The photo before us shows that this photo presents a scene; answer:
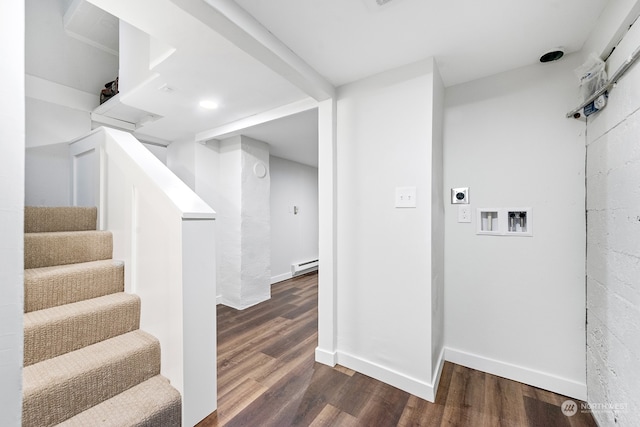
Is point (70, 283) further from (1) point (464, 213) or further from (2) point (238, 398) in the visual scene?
(1) point (464, 213)

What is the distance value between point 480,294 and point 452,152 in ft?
3.58

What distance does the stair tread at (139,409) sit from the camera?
1.08 m

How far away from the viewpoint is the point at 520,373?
5.76ft

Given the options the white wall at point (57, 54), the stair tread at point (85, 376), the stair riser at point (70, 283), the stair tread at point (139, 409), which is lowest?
the stair tread at point (139, 409)

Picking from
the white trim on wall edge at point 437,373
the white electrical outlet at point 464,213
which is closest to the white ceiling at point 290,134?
the white electrical outlet at point 464,213

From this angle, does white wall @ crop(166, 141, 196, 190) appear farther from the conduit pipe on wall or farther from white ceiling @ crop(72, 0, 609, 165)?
the conduit pipe on wall

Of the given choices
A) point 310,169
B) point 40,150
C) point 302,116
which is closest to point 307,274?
point 310,169

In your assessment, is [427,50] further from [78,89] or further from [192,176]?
[78,89]

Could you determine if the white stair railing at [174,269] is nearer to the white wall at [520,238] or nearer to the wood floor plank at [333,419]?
the wood floor plank at [333,419]

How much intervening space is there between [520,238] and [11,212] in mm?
2483

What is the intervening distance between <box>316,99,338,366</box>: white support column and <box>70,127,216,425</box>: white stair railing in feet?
2.85

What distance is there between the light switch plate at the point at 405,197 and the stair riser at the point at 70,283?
1.88 metres

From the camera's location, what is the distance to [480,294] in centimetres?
190

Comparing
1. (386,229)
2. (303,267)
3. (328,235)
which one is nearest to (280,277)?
(303,267)
